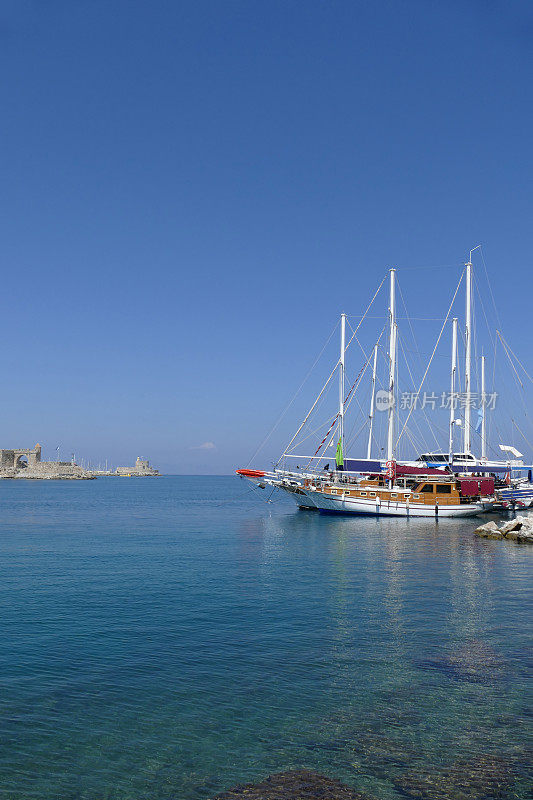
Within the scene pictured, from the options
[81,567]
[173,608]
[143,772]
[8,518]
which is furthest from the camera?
[8,518]

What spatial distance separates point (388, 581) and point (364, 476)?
46.8 m

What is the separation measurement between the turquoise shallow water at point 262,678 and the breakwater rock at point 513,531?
12227mm

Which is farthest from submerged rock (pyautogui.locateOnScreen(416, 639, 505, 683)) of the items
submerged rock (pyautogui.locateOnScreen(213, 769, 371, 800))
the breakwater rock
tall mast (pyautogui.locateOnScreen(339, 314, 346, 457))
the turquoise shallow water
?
tall mast (pyautogui.locateOnScreen(339, 314, 346, 457))

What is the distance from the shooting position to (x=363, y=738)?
486 inches

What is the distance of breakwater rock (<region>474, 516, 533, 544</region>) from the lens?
46.6m

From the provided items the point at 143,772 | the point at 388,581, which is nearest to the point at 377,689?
the point at 143,772

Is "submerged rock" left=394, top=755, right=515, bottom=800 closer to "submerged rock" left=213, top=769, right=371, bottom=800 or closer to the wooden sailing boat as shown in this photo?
"submerged rock" left=213, top=769, right=371, bottom=800

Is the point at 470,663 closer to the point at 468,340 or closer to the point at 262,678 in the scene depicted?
the point at 262,678

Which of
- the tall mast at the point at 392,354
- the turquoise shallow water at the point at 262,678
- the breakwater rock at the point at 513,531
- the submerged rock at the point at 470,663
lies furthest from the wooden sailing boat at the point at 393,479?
the submerged rock at the point at 470,663

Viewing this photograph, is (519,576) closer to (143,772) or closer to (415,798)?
(415,798)

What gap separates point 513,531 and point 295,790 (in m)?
44.2

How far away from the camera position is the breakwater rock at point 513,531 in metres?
46.6

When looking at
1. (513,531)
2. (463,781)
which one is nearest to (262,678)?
(463,781)

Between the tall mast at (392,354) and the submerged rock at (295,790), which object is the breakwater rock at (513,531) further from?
the submerged rock at (295,790)
